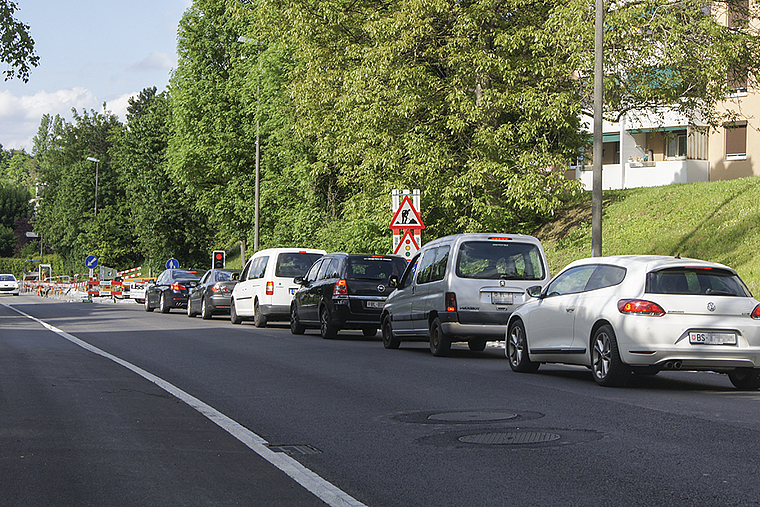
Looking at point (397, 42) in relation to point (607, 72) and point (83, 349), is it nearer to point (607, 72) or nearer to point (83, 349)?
point (607, 72)

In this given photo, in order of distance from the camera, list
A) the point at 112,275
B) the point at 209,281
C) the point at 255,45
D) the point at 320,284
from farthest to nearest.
Answer: the point at 112,275 → the point at 255,45 → the point at 209,281 → the point at 320,284

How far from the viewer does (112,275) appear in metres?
56.6

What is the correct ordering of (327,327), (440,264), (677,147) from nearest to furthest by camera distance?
1. (440,264)
2. (327,327)
3. (677,147)

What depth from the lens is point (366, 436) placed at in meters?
7.82

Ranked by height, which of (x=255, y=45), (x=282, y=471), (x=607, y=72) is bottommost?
(x=282, y=471)

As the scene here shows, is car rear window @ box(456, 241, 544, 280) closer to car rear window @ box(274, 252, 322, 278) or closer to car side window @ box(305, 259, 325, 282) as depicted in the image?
car side window @ box(305, 259, 325, 282)

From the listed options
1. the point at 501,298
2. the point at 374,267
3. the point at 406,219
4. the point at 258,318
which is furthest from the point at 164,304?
the point at 501,298

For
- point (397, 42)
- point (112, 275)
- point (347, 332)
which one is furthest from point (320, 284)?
point (112, 275)

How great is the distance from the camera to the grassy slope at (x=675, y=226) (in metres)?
25.5

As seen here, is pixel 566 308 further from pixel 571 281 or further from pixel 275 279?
pixel 275 279

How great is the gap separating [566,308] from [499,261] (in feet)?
11.1

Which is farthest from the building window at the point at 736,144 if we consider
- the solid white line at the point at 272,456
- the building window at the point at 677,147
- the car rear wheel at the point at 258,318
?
the solid white line at the point at 272,456

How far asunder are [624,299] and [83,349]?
9.96m

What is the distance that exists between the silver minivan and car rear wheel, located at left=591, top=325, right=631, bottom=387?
363cm
